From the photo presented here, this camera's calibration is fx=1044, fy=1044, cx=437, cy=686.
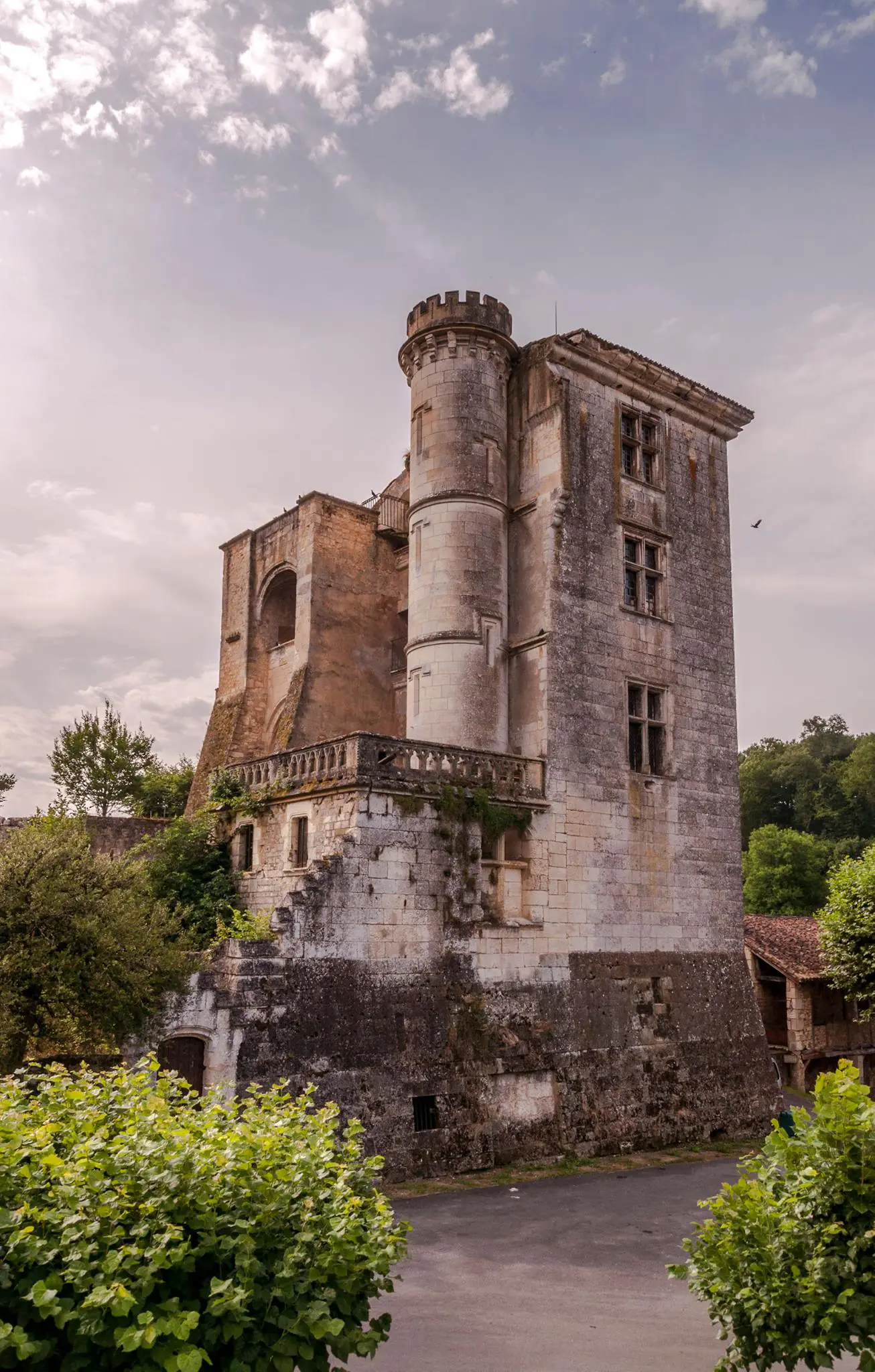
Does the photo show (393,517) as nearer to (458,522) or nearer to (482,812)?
(458,522)

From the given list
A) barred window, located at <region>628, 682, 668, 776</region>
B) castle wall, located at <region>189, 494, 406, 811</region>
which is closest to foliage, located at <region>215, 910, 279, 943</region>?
castle wall, located at <region>189, 494, 406, 811</region>

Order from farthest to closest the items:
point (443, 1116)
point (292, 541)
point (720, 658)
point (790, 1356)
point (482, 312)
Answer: point (292, 541) → point (720, 658) → point (482, 312) → point (443, 1116) → point (790, 1356)

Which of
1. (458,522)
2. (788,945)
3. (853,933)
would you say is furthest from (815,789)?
(458,522)

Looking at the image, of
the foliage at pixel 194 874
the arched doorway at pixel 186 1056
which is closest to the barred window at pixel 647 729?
the foliage at pixel 194 874

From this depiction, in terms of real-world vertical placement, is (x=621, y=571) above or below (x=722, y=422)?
below

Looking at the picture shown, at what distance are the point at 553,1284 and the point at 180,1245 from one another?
25.0 feet

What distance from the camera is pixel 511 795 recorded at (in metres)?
18.6

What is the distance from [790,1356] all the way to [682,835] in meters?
15.6

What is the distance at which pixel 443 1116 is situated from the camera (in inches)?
650

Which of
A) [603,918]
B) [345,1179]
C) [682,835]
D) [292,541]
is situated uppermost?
[292,541]

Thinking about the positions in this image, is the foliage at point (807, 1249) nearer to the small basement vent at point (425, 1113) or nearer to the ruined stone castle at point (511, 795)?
the ruined stone castle at point (511, 795)

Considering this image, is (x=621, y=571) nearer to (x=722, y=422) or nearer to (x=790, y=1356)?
(x=722, y=422)

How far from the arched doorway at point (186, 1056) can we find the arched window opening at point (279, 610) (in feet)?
45.3

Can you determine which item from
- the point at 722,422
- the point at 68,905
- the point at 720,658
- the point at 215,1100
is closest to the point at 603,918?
the point at 720,658
